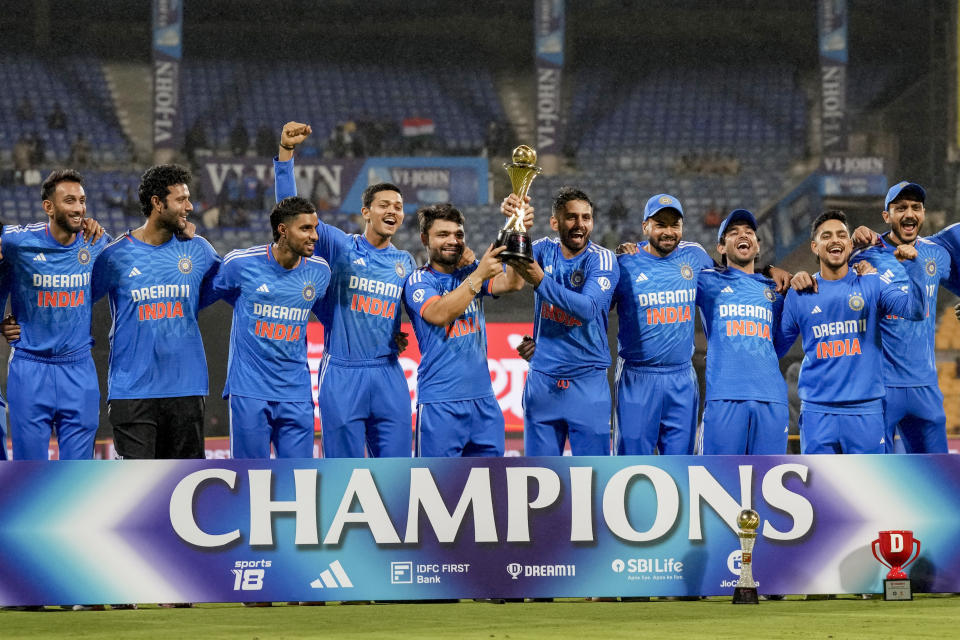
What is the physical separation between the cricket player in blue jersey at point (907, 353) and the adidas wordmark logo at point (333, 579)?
3432 mm

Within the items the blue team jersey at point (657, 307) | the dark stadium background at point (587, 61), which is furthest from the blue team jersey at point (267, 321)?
the dark stadium background at point (587, 61)

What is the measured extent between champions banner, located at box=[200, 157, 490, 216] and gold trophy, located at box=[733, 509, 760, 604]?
1601cm

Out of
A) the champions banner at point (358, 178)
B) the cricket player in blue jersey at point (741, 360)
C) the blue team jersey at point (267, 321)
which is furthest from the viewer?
the champions banner at point (358, 178)

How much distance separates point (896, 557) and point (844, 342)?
1564mm

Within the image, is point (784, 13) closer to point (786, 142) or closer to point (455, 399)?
point (786, 142)

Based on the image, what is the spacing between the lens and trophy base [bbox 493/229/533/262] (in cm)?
620

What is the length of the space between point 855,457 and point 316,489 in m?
2.68

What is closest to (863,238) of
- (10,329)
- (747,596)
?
(747,596)

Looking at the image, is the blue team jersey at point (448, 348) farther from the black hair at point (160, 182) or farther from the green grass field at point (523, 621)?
the black hair at point (160, 182)

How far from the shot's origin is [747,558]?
585cm

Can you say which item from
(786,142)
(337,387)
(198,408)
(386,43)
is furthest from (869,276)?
(386,43)

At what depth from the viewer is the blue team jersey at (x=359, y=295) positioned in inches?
277

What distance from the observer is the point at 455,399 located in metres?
6.80

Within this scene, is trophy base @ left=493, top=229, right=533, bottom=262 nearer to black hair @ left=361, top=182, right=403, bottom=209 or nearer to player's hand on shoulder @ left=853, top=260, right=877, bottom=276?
black hair @ left=361, top=182, right=403, bottom=209
